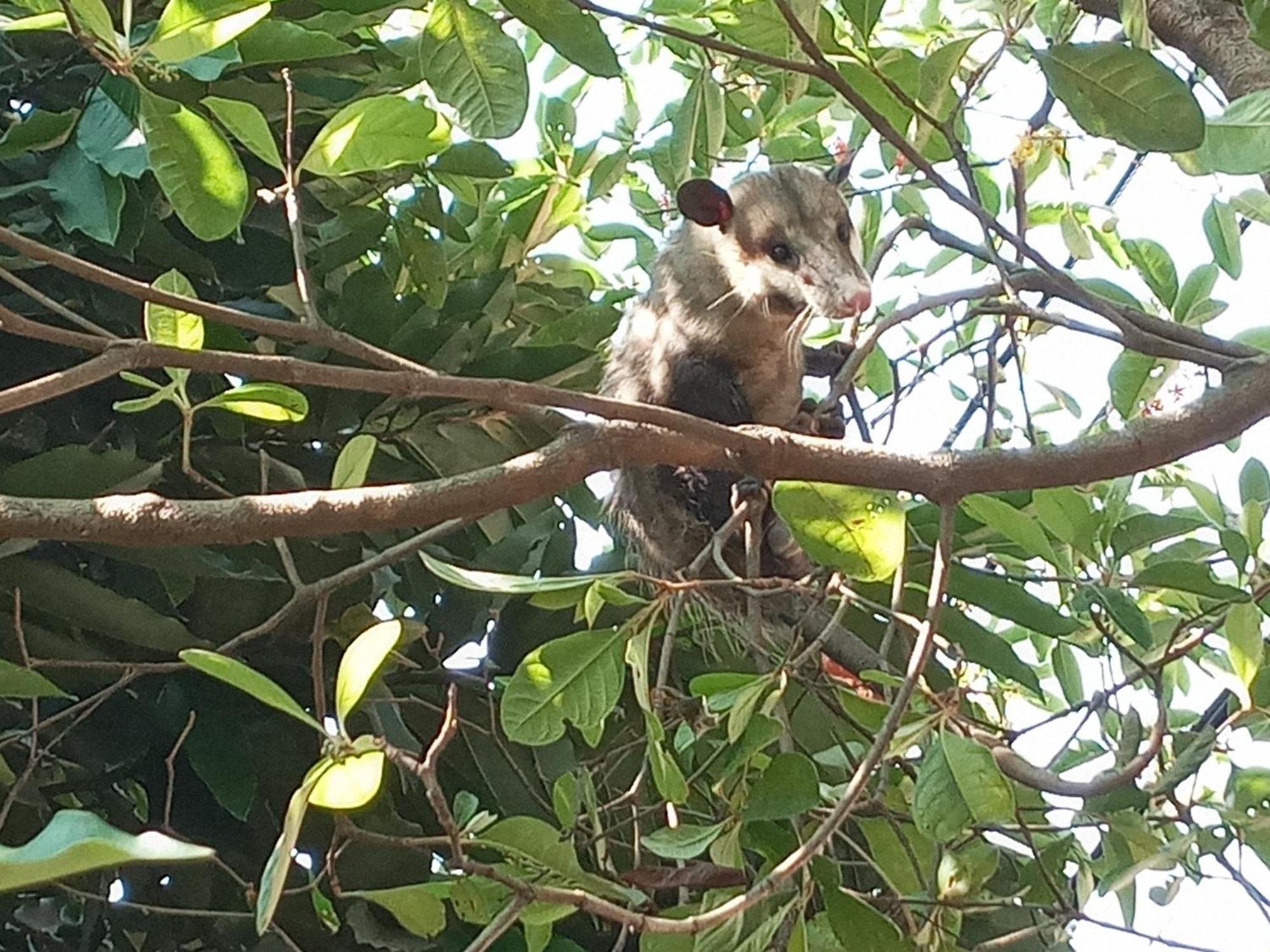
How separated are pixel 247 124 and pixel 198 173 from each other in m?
0.05

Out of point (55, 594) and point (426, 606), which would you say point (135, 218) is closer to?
point (55, 594)

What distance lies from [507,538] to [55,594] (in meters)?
0.44

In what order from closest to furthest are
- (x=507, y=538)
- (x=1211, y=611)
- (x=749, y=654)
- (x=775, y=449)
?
(x=775, y=449) < (x=1211, y=611) < (x=507, y=538) < (x=749, y=654)

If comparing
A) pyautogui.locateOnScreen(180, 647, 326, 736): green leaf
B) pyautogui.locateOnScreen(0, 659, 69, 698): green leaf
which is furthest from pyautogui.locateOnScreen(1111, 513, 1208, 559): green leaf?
pyautogui.locateOnScreen(0, 659, 69, 698): green leaf

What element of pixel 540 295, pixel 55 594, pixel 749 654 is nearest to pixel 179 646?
pixel 55 594

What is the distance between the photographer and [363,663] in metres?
0.80

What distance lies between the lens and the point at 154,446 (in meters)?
1.38

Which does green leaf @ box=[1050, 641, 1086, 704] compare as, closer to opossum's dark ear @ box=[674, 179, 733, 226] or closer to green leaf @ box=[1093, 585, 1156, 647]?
green leaf @ box=[1093, 585, 1156, 647]

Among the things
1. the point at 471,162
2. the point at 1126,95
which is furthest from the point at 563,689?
the point at 471,162

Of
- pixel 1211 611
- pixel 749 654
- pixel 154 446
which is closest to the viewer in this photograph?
pixel 1211 611

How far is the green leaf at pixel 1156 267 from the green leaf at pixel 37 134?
3.34 feet

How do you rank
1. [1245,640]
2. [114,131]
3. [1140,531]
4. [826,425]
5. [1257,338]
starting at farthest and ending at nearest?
[826,425]
[1257,338]
[114,131]
[1140,531]
[1245,640]

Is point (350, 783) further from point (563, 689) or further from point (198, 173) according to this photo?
point (198, 173)

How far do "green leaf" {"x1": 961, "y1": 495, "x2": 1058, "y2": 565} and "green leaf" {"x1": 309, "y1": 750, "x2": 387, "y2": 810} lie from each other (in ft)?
1.75
